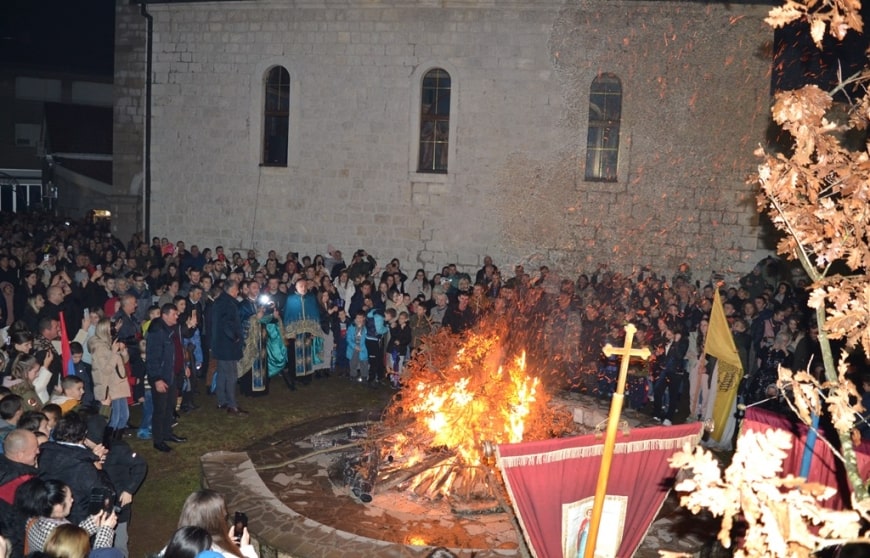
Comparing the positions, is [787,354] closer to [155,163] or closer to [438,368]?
[438,368]

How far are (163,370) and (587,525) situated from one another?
6.37 metres

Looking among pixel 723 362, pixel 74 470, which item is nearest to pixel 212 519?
pixel 74 470

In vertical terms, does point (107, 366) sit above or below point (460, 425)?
above

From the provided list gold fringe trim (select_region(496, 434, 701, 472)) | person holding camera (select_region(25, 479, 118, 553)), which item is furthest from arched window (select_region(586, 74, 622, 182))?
person holding camera (select_region(25, 479, 118, 553))

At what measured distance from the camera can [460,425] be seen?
29.2 ft

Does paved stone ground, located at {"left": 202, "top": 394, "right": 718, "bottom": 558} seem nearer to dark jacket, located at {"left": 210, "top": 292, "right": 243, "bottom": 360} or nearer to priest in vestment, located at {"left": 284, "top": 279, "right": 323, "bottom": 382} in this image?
dark jacket, located at {"left": 210, "top": 292, "right": 243, "bottom": 360}

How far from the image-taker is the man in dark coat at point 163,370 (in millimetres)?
9898

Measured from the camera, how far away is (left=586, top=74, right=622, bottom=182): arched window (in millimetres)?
19047

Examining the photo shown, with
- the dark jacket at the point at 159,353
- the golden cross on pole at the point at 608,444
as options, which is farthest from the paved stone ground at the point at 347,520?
the golden cross on pole at the point at 608,444

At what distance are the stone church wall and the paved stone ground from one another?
10988 mm

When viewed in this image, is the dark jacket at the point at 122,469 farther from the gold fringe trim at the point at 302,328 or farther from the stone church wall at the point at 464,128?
the stone church wall at the point at 464,128

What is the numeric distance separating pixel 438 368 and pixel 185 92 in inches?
567

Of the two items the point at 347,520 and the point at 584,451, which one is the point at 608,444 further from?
the point at 347,520

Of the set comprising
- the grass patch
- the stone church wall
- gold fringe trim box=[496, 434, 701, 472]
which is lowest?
the grass patch
